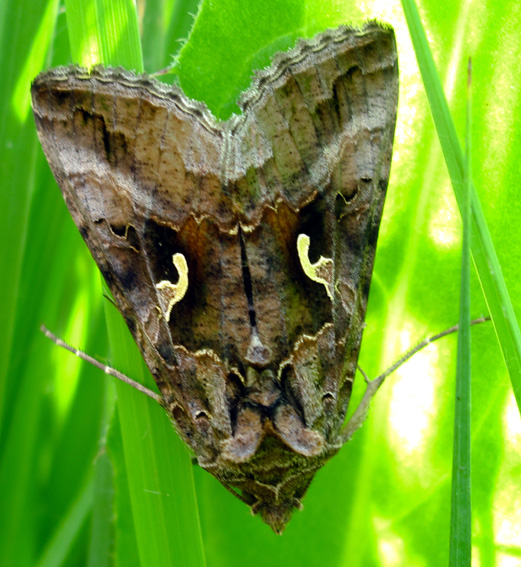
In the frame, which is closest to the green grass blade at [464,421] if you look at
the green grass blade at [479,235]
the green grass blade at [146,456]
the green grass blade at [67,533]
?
the green grass blade at [479,235]

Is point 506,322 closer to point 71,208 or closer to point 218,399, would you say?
point 218,399

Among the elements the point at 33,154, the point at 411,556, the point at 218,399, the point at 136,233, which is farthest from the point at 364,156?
the point at 411,556

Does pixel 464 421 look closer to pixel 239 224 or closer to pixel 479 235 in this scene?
pixel 479 235

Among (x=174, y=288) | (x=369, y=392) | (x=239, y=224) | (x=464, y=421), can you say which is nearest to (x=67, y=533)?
(x=174, y=288)

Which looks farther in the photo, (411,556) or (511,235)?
(411,556)

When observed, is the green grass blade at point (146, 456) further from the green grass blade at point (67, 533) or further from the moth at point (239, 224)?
the green grass blade at point (67, 533)

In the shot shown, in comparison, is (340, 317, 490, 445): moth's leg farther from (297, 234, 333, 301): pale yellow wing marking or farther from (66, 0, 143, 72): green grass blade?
(66, 0, 143, 72): green grass blade

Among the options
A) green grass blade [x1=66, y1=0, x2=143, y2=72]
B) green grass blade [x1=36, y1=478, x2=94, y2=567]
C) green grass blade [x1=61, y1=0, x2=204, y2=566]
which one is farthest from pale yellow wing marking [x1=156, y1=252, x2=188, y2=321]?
green grass blade [x1=36, y1=478, x2=94, y2=567]
